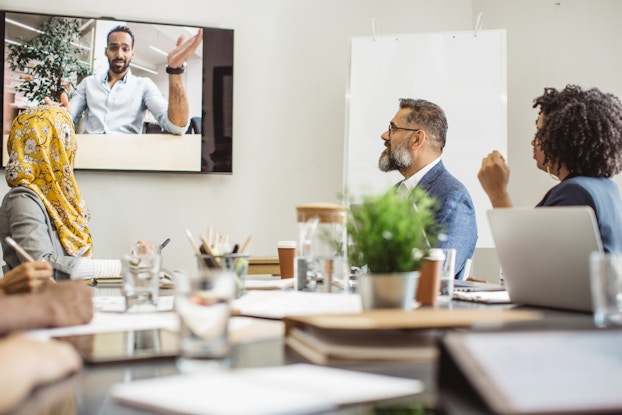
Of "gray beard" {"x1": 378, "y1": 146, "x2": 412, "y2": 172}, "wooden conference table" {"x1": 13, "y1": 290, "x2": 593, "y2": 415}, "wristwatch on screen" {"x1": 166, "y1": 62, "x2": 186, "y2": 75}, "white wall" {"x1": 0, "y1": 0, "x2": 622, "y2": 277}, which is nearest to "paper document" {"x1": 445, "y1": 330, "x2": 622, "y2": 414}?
"wooden conference table" {"x1": 13, "y1": 290, "x2": 593, "y2": 415}

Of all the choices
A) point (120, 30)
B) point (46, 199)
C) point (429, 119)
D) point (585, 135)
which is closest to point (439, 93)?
point (429, 119)

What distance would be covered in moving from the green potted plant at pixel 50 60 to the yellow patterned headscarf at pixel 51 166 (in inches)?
25.2

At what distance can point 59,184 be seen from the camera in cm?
301

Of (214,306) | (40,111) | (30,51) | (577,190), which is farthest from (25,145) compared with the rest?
(214,306)

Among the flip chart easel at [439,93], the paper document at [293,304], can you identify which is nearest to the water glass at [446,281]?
the paper document at [293,304]

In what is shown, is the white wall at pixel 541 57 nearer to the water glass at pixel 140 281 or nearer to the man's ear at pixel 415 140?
the man's ear at pixel 415 140

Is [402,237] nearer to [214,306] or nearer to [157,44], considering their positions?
[214,306]

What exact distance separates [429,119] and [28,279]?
243cm

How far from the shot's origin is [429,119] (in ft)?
11.4

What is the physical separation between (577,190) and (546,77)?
6.47ft

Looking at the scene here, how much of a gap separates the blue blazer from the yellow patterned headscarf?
4.84 feet

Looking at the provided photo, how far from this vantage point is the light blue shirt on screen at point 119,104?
12.2 feet

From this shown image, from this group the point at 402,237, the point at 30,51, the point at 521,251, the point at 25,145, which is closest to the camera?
the point at 402,237

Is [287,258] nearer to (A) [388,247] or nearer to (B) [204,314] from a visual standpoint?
(A) [388,247]
